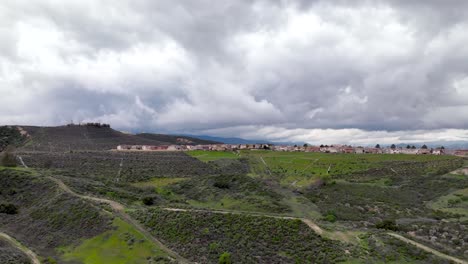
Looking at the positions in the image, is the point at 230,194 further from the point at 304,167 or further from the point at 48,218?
the point at 304,167

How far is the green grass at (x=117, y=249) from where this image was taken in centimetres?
3209

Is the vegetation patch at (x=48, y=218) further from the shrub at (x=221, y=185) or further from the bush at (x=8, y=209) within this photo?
the shrub at (x=221, y=185)

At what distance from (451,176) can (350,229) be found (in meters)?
55.1

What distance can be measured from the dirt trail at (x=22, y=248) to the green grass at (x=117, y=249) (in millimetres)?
2590

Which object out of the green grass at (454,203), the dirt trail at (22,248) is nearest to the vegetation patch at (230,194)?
the dirt trail at (22,248)

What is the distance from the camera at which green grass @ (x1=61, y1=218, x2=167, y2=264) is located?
105ft

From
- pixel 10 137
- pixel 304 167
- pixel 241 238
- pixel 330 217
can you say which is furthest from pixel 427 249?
pixel 10 137

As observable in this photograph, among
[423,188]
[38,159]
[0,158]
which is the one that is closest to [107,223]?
[0,158]

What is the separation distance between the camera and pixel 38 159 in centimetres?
8156

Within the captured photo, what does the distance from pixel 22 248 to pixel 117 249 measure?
33.5 ft

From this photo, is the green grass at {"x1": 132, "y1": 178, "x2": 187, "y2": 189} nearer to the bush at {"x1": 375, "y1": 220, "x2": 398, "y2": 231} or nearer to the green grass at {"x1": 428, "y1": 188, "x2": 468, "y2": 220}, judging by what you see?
the bush at {"x1": 375, "y1": 220, "x2": 398, "y2": 231}

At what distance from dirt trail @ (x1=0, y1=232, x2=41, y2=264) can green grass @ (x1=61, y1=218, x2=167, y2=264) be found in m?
A: 2.59

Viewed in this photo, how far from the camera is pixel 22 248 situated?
1374 inches

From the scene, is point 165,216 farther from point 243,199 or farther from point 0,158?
point 0,158
